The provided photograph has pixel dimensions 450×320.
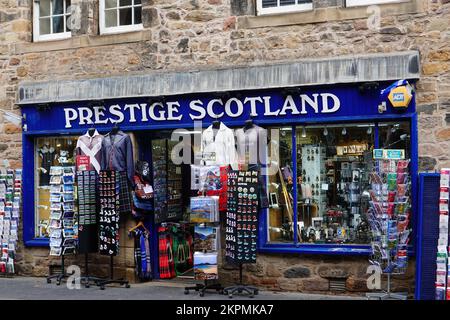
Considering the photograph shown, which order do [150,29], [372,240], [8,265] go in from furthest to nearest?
[8,265] < [150,29] < [372,240]

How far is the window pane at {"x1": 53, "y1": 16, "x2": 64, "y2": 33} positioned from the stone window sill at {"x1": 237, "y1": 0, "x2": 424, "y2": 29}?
3.80m

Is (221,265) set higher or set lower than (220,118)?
lower

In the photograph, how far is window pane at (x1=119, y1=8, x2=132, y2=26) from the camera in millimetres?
12438

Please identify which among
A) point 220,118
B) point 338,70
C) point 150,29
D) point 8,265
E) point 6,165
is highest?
point 150,29

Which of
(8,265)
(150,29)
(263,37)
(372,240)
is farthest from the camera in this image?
(8,265)

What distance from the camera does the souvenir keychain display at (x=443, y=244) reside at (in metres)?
9.35

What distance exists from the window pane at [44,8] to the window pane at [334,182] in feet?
18.6

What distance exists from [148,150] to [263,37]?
295 centimetres

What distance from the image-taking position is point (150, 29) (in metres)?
11.9

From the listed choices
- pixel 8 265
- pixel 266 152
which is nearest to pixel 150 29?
pixel 266 152

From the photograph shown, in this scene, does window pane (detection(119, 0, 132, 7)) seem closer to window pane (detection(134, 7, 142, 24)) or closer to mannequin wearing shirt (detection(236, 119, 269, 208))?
window pane (detection(134, 7, 142, 24))

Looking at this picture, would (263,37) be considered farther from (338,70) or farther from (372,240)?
(372,240)

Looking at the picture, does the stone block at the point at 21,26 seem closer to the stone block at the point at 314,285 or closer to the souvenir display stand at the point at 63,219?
the souvenir display stand at the point at 63,219

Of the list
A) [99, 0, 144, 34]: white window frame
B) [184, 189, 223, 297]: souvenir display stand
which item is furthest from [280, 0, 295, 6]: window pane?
[184, 189, 223, 297]: souvenir display stand
